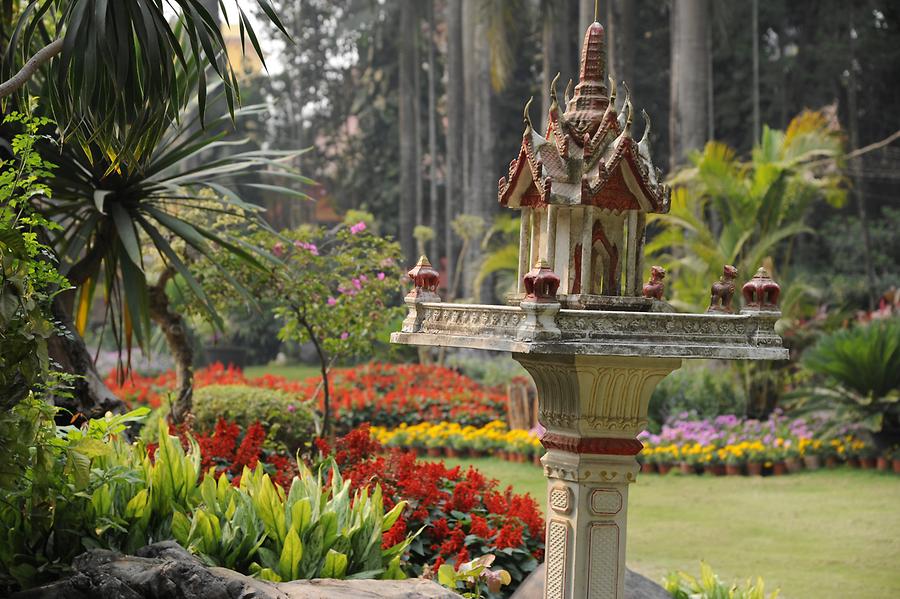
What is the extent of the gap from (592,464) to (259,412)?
4.99m

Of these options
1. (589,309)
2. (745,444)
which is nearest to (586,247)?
(589,309)

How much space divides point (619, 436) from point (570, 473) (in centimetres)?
34

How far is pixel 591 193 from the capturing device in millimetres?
5801

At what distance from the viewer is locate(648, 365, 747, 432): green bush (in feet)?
49.8

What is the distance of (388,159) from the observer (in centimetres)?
3628

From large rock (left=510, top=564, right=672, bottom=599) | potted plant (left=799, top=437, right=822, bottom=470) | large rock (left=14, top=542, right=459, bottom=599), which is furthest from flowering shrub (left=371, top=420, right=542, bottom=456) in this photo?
large rock (left=14, top=542, right=459, bottom=599)

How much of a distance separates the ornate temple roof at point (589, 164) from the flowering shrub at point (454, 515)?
2191 mm

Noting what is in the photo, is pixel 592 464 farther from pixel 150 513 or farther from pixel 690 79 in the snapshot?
pixel 690 79

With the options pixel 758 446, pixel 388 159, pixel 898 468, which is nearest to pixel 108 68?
pixel 758 446

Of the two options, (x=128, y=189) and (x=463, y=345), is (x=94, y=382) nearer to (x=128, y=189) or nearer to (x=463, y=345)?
(x=128, y=189)

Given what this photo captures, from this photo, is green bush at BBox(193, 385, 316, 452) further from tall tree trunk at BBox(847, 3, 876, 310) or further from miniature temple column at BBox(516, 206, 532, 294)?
tall tree trunk at BBox(847, 3, 876, 310)

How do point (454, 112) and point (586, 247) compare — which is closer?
point (586, 247)

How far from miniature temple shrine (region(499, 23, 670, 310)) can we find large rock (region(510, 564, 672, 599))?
5.70 ft

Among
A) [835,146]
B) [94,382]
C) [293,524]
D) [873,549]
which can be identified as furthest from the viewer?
[835,146]
